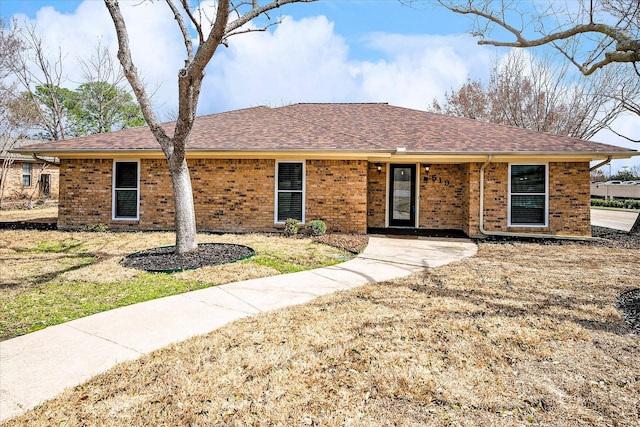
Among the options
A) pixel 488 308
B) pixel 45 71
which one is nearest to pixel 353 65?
pixel 488 308

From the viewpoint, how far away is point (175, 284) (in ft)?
18.5

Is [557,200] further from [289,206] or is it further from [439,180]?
[289,206]

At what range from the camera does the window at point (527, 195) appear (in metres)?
10.6

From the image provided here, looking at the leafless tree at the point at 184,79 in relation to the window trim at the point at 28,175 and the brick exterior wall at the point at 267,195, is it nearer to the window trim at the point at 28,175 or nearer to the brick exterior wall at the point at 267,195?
the brick exterior wall at the point at 267,195

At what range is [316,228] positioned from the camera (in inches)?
401

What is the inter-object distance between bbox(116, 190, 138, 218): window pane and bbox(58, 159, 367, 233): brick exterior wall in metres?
0.22

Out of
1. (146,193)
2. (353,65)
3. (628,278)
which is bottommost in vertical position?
(628,278)

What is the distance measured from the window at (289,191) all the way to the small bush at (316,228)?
70 centimetres

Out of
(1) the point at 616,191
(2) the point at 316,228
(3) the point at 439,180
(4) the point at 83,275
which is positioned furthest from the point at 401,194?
(1) the point at 616,191

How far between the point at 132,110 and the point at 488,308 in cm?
3827

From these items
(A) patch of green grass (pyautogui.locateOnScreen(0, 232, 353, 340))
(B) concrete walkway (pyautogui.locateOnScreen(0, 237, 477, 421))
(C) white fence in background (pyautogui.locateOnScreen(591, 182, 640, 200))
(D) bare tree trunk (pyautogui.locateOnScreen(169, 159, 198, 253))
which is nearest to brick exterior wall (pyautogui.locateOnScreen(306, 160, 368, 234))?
(A) patch of green grass (pyautogui.locateOnScreen(0, 232, 353, 340))

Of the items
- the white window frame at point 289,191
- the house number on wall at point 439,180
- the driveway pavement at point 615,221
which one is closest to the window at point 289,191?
the white window frame at point 289,191

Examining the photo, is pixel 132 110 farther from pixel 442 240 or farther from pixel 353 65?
pixel 442 240

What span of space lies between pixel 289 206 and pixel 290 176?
88 cm
